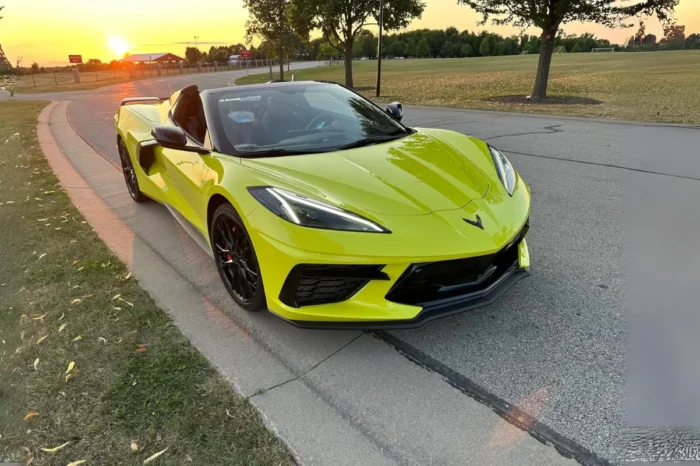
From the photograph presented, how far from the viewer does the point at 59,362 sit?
2.55 m

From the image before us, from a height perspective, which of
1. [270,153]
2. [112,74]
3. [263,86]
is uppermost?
[112,74]

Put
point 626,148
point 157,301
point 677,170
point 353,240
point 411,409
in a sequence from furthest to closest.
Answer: point 626,148 < point 677,170 < point 157,301 < point 353,240 < point 411,409

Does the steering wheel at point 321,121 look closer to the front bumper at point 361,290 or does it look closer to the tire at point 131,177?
the front bumper at point 361,290

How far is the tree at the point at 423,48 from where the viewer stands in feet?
339

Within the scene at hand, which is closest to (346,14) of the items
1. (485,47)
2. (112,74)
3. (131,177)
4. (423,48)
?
(131,177)

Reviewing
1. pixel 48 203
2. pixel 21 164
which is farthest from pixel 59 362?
pixel 21 164

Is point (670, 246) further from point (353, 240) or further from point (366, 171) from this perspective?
point (353, 240)

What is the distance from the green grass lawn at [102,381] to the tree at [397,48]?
11341 cm

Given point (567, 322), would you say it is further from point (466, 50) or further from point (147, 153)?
point (466, 50)

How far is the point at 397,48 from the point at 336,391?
116065 millimetres

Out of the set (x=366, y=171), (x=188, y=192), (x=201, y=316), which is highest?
(x=366, y=171)

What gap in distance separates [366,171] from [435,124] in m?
8.25

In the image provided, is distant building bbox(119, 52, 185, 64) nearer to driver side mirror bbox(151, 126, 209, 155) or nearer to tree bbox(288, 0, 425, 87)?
tree bbox(288, 0, 425, 87)

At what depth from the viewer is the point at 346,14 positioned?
69.2 ft
